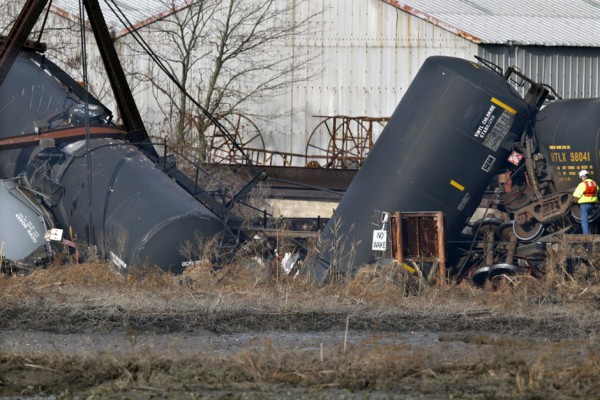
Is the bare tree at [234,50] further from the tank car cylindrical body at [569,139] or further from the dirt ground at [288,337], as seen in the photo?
the dirt ground at [288,337]

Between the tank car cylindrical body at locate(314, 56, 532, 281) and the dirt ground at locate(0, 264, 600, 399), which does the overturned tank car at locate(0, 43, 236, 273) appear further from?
the tank car cylindrical body at locate(314, 56, 532, 281)

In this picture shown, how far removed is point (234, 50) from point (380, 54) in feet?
12.7

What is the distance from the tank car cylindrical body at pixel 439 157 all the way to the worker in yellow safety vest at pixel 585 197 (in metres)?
1.19

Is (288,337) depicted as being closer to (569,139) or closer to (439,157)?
(439,157)

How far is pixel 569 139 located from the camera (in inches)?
634

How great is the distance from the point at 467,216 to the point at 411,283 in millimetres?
1960

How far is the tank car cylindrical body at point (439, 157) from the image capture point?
51.4 feet

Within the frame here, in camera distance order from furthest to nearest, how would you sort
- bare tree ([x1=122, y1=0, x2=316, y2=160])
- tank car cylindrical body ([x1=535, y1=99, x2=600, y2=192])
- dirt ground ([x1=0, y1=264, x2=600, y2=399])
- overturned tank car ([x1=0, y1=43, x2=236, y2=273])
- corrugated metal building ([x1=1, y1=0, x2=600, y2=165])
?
bare tree ([x1=122, y1=0, x2=316, y2=160]) < corrugated metal building ([x1=1, y1=0, x2=600, y2=165]) < tank car cylindrical body ([x1=535, y1=99, x2=600, y2=192]) < overturned tank car ([x1=0, y1=43, x2=236, y2=273]) < dirt ground ([x1=0, y1=264, x2=600, y2=399])

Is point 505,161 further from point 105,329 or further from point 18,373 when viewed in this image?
point 18,373

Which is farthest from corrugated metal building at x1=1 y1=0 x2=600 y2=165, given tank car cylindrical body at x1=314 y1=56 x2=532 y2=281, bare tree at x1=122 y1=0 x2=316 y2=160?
tank car cylindrical body at x1=314 y1=56 x2=532 y2=281

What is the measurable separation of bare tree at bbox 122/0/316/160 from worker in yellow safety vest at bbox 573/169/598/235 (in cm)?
1410

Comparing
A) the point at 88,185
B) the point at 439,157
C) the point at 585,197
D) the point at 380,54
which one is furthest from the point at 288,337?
the point at 380,54

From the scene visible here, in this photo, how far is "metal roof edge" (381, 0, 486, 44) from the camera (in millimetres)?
27766

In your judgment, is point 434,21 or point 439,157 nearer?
point 439,157
